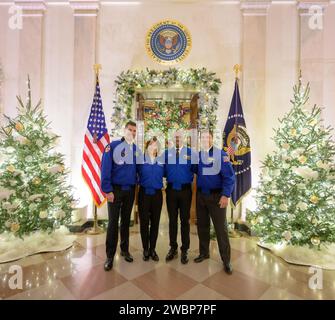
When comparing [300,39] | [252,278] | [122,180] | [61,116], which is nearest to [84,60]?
[61,116]

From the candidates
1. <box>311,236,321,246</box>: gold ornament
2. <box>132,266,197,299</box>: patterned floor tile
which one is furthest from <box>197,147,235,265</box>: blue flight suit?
<box>311,236,321,246</box>: gold ornament

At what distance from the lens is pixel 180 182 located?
2.54 m

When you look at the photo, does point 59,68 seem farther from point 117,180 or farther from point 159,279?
point 159,279

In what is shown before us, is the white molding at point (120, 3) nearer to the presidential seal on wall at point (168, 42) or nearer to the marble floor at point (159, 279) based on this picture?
the presidential seal on wall at point (168, 42)

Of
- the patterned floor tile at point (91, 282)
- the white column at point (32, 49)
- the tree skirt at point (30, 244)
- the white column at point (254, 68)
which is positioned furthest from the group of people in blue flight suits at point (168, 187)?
the white column at point (32, 49)

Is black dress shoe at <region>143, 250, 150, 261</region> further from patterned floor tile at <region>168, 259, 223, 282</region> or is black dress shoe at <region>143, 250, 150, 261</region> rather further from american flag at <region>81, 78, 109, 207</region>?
american flag at <region>81, 78, 109, 207</region>

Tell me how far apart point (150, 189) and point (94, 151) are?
1642 mm

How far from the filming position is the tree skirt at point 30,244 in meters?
2.73

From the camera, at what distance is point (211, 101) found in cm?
383

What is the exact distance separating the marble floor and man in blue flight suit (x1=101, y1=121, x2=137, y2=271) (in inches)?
12.2

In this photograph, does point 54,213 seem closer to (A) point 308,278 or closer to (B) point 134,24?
(A) point 308,278

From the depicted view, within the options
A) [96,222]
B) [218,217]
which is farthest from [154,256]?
[96,222]

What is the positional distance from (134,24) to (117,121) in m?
2.02

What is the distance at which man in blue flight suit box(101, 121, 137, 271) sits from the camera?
2.42m
